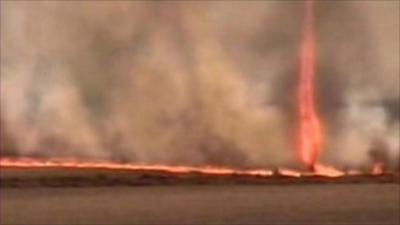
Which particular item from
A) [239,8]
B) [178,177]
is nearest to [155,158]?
[178,177]

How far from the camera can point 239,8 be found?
2.86 feet

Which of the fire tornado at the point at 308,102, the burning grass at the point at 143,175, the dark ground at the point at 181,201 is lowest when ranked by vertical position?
the dark ground at the point at 181,201

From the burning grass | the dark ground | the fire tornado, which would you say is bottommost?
the dark ground

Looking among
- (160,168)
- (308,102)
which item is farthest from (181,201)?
(308,102)

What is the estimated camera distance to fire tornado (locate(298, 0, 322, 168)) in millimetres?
877

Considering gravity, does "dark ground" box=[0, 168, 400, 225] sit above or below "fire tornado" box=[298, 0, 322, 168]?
below

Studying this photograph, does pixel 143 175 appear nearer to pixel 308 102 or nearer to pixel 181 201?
pixel 181 201

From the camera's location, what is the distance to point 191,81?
0.86m

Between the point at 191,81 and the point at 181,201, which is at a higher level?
the point at 191,81

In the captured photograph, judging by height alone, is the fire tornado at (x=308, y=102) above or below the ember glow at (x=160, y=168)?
above

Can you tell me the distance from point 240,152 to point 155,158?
92mm

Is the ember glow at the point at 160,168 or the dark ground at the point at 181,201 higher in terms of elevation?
the ember glow at the point at 160,168

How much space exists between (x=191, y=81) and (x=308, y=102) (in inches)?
5.2

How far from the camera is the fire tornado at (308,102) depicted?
34.5 inches
